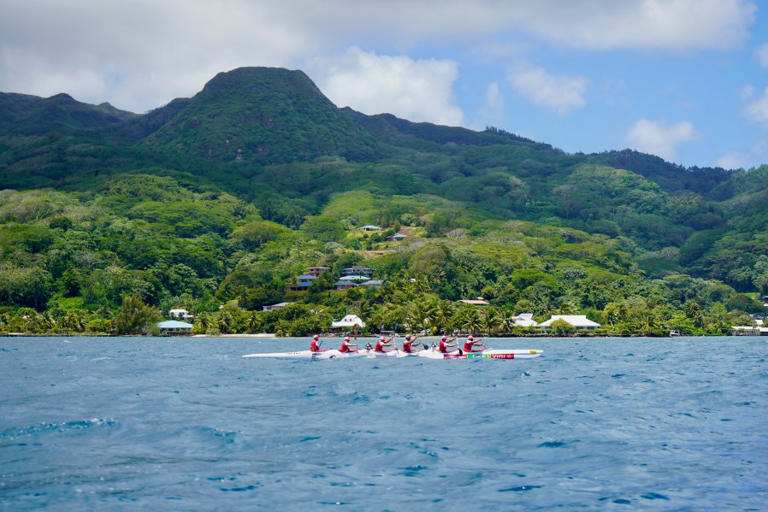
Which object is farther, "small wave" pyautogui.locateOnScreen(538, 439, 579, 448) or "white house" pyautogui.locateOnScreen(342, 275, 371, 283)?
"white house" pyautogui.locateOnScreen(342, 275, 371, 283)

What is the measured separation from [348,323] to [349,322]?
0.52 meters

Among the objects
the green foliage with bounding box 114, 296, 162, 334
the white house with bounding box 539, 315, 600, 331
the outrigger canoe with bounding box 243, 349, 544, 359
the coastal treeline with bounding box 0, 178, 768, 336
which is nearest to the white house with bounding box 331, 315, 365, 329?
the coastal treeline with bounding box 0, 178, 768, 336

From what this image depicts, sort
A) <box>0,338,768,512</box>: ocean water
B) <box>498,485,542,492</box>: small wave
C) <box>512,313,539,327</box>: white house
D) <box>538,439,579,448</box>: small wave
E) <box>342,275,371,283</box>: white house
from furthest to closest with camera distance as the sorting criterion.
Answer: <box>342,275,371,283</box>: white house, <box>512,313,539,327</box>: white house, <box>538,439,579,448</box>: small wave, <box>498,485,542,492</box>: small wave, <box>0,338,768,512</box>: ocean water

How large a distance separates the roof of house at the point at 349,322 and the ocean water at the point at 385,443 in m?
62.5

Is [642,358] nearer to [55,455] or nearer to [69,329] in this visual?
[55,455]

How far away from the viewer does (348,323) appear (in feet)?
334

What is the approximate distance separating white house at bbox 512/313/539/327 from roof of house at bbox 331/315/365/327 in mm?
20880

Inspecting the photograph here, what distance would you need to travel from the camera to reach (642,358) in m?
52.8

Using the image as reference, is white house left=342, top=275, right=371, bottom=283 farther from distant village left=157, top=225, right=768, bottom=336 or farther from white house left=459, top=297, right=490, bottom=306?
white house left=459, top=297, right=490, bottom=306

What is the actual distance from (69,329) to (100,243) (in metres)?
56.3

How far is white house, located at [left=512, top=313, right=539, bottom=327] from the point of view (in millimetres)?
104325

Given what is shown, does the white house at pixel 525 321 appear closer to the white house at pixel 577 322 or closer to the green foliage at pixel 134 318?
the white house at pixel 577 322

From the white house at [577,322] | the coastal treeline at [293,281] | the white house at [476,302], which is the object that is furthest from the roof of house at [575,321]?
the white house at [476,302]

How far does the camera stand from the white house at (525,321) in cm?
10432
